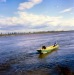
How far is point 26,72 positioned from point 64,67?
571 cm

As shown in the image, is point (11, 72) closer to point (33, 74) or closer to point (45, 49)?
point (33, 74)

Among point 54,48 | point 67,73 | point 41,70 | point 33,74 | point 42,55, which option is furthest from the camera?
point 54,48

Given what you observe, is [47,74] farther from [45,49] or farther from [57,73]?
[45,49]

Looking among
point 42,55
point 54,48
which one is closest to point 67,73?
point 42,55

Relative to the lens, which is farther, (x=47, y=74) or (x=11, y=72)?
(x=11, y=72)

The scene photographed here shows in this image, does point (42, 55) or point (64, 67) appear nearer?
point (64, 67)

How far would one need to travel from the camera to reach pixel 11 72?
25.6 meters

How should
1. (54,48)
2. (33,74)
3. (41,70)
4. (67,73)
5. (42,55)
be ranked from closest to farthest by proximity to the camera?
(67,73), (33,74), (41,70), (42,55), (54,48)

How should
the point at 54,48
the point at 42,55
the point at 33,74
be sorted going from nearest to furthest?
the point at 33,74 → the point at 42,55 → the point at 54,48

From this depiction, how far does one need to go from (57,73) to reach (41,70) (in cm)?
319

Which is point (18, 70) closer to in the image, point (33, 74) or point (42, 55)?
point (33, 74)

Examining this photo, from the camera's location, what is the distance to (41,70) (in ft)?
84.7

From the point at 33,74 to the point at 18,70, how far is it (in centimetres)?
327

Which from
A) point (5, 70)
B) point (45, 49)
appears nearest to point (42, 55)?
point (45, 49)
